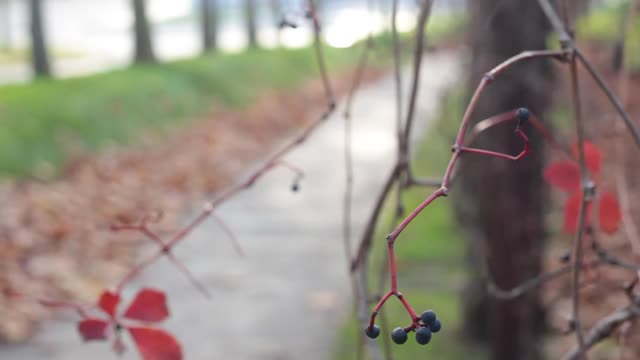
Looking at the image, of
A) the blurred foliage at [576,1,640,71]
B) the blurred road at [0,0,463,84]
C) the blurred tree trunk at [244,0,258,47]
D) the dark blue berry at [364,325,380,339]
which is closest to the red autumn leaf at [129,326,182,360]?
the dark blue berry at [364,325,380,339]

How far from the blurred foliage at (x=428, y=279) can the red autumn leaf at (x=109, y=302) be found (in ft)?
7.40

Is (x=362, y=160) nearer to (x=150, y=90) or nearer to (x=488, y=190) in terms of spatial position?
(x=150, y=90)

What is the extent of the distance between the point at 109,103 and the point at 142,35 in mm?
3963

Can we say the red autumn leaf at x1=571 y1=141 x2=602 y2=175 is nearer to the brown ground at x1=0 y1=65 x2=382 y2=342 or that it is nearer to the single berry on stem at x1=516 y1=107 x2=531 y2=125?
the single berry on stem at x1=516 y1=107 x2=531 y2=125

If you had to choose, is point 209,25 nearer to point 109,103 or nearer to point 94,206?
point 109,103

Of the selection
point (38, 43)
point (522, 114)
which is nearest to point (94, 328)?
point (522, 114)

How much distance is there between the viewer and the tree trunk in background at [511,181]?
351 cm

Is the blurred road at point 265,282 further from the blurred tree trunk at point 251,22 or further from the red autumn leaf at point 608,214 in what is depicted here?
the blurred tree trunk at point 251,22

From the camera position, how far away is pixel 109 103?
9.80m

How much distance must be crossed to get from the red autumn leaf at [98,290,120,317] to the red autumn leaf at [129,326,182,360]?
6 cm

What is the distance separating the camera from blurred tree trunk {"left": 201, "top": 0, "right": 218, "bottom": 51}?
17.0 m

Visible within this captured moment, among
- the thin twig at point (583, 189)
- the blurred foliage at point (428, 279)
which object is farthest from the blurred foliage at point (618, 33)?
the blurred foliage at point (428, 279)

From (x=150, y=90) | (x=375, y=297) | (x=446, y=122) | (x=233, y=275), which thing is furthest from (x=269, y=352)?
(x=150, y=90)

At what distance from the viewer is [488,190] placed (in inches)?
147
